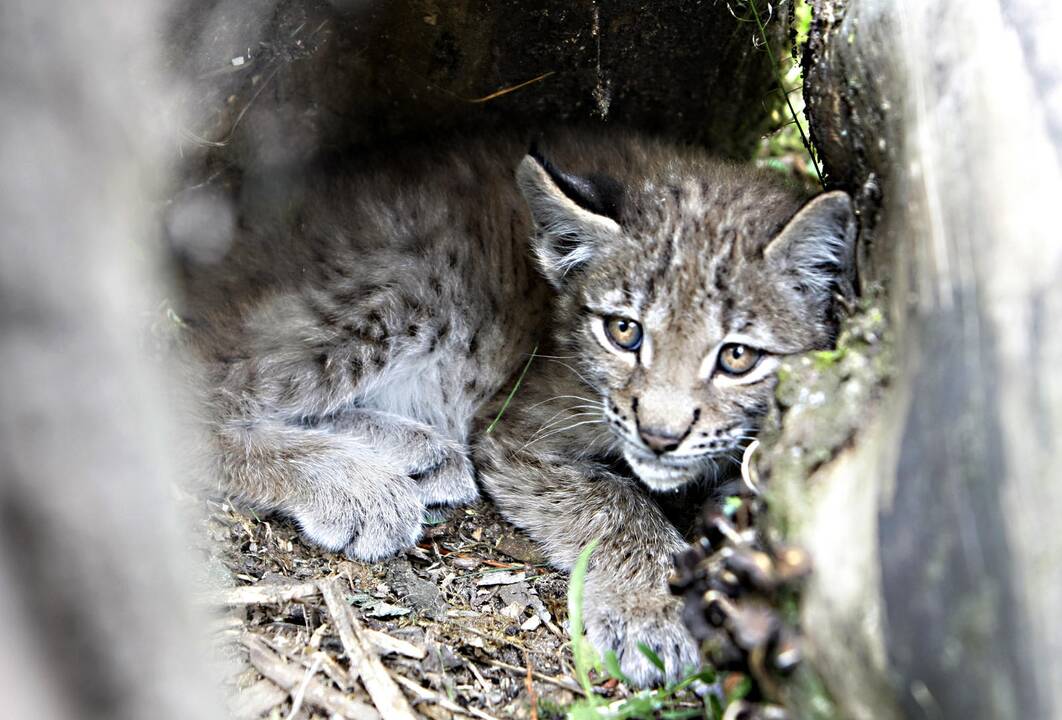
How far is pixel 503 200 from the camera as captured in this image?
3936mm

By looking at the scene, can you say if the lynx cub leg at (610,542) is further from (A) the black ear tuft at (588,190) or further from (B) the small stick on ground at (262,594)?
(A) the black ear tuft at (588,190)

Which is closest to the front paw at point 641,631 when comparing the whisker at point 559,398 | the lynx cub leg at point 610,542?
the lynx cub leg at point 610,542

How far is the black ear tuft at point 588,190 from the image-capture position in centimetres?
318

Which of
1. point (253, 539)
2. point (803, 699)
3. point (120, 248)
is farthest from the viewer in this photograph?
point (253, 539)

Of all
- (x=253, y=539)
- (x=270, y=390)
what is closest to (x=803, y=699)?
(x=253, y=539)

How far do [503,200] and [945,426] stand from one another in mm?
2497

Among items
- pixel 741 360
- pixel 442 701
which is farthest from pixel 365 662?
pixel 741 360

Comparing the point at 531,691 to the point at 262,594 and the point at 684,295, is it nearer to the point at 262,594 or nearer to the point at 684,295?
the point at 262,594

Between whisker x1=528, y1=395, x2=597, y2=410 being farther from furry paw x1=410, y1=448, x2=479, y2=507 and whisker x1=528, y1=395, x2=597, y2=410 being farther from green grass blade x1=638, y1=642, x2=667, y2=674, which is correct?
green grass blade x1=638, y1=642, x2=667, y2=674

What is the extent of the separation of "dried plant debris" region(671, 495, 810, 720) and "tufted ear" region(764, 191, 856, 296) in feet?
2.82

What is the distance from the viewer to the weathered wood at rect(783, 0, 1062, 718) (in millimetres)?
1547

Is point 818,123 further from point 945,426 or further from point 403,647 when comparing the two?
point 403,647

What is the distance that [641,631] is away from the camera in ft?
10.3

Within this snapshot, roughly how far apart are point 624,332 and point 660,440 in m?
0.44
